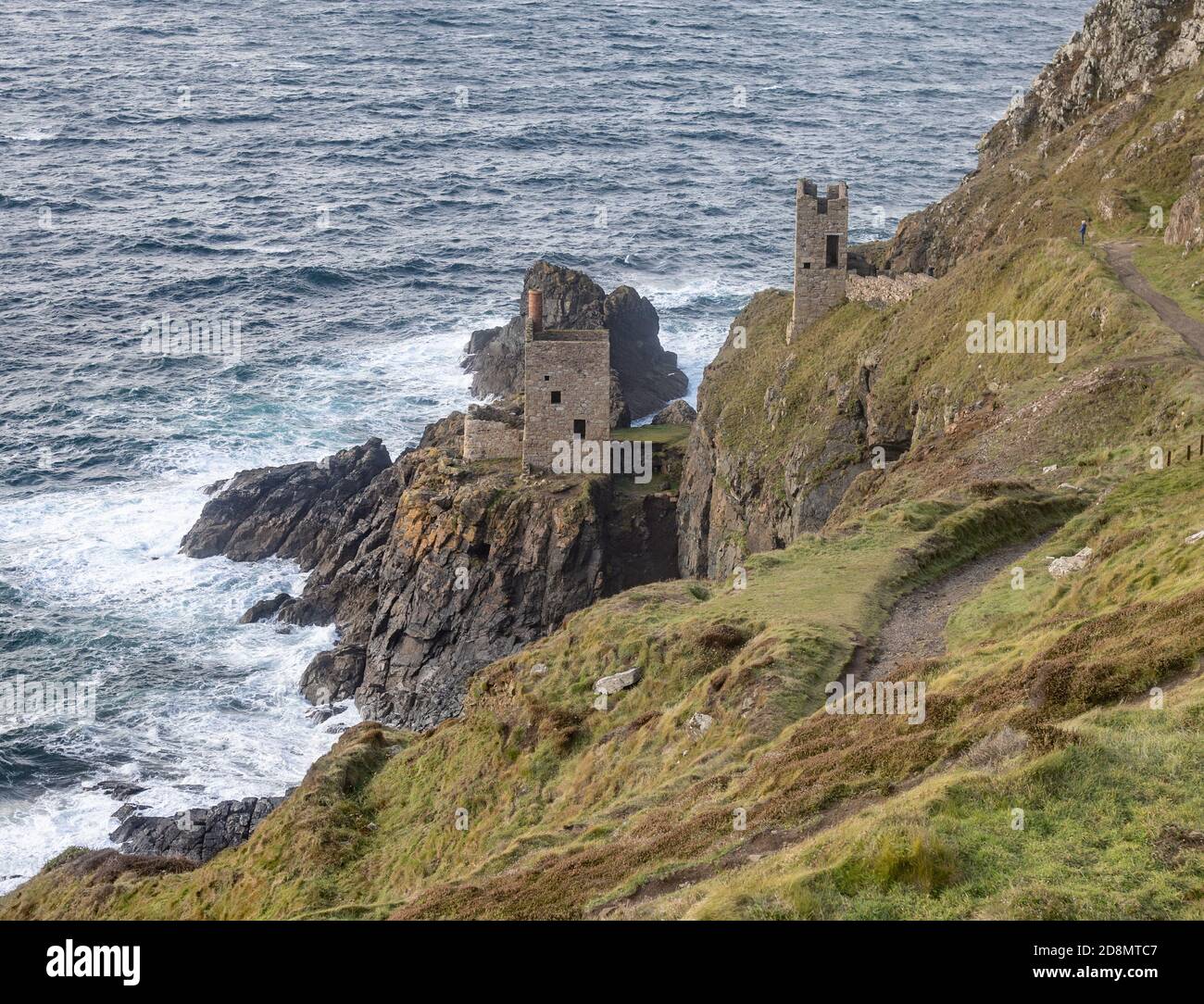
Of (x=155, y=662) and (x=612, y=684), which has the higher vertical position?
(x=155, y=662)

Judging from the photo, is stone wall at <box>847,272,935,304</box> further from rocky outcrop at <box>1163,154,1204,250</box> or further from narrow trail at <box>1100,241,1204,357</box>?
rocky outcrop at <box>1163,154,1204,250</box>

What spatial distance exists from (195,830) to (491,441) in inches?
1047

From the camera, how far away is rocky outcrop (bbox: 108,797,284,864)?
53.8 m

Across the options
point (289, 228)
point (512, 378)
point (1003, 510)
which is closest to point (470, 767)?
point (1003, 510)

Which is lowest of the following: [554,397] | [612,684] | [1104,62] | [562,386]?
[612,684]

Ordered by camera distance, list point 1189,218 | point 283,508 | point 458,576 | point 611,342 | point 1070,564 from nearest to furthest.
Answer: point 1070,564 → point 1189,218 → point 458,576 → point 283,508 → point 611,342

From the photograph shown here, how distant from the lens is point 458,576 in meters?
69.3

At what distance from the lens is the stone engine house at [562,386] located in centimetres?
6850

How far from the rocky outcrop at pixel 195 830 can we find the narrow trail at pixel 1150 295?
128ft

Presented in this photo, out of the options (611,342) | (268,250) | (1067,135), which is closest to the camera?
(1067,135)

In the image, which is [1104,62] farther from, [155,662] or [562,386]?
[155,662]

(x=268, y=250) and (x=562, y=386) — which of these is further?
(x=268, y=250)

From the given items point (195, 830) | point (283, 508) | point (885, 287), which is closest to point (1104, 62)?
point (885, 287)
